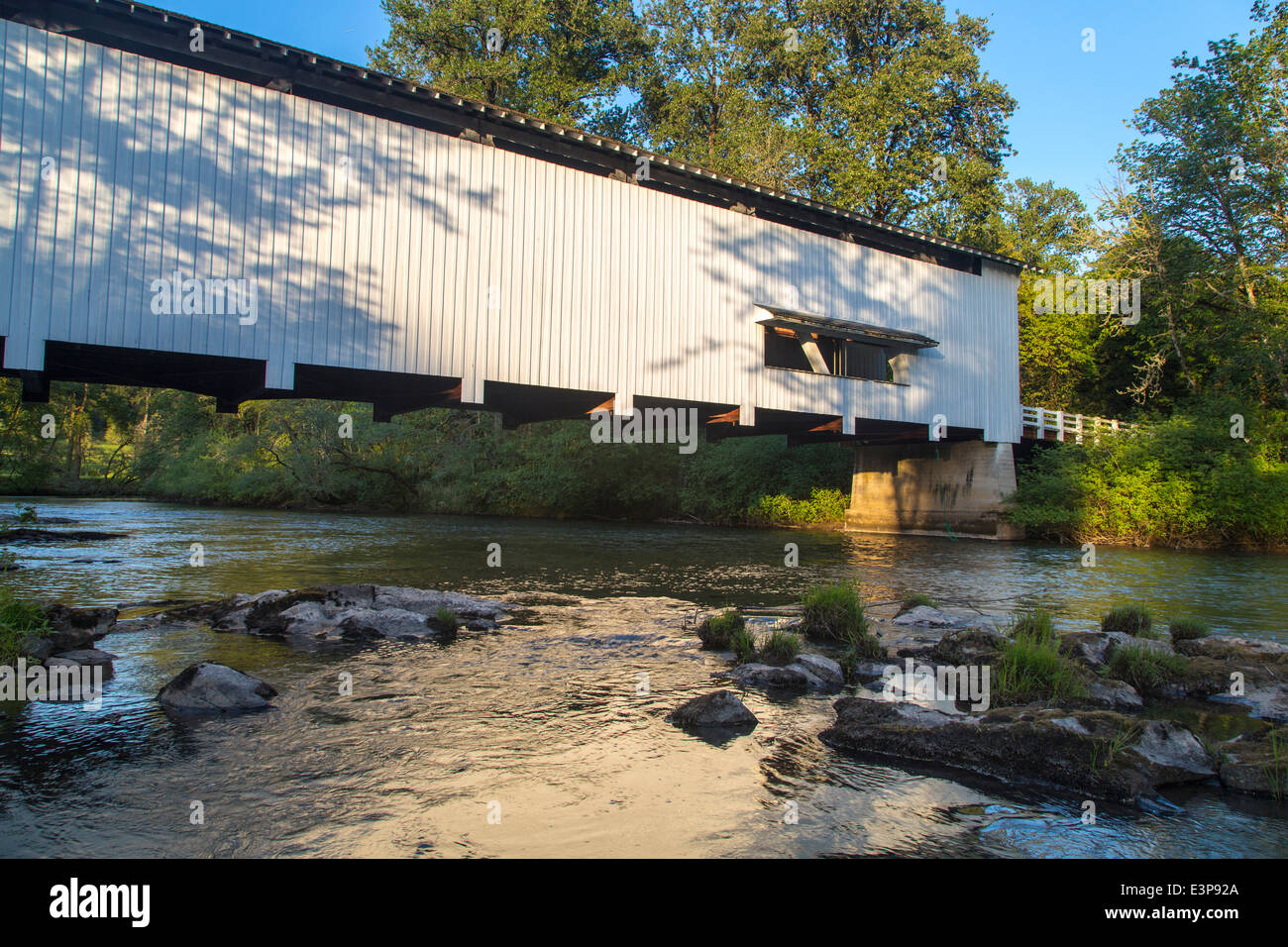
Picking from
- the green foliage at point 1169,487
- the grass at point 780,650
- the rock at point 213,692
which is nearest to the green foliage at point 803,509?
the green foliage at point 1169,487

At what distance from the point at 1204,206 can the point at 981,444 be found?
1126 cm

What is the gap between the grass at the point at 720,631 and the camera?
7105mm

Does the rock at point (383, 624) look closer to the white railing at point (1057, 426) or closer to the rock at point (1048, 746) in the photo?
the rock at point (1048, 746)

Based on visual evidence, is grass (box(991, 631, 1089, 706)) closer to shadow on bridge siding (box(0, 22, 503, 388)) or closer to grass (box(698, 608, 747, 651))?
grass (box(698, 608, 747, 651))

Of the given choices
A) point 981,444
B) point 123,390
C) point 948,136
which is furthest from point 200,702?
point 123,390

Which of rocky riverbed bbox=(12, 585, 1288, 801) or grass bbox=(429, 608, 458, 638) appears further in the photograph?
grass bbox=(429, 608, 458, 638)

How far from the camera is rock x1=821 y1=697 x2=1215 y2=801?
3.78 m

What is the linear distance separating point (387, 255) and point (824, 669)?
9.91m

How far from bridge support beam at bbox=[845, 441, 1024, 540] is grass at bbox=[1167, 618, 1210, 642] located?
643 inches

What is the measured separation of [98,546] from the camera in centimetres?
1543
